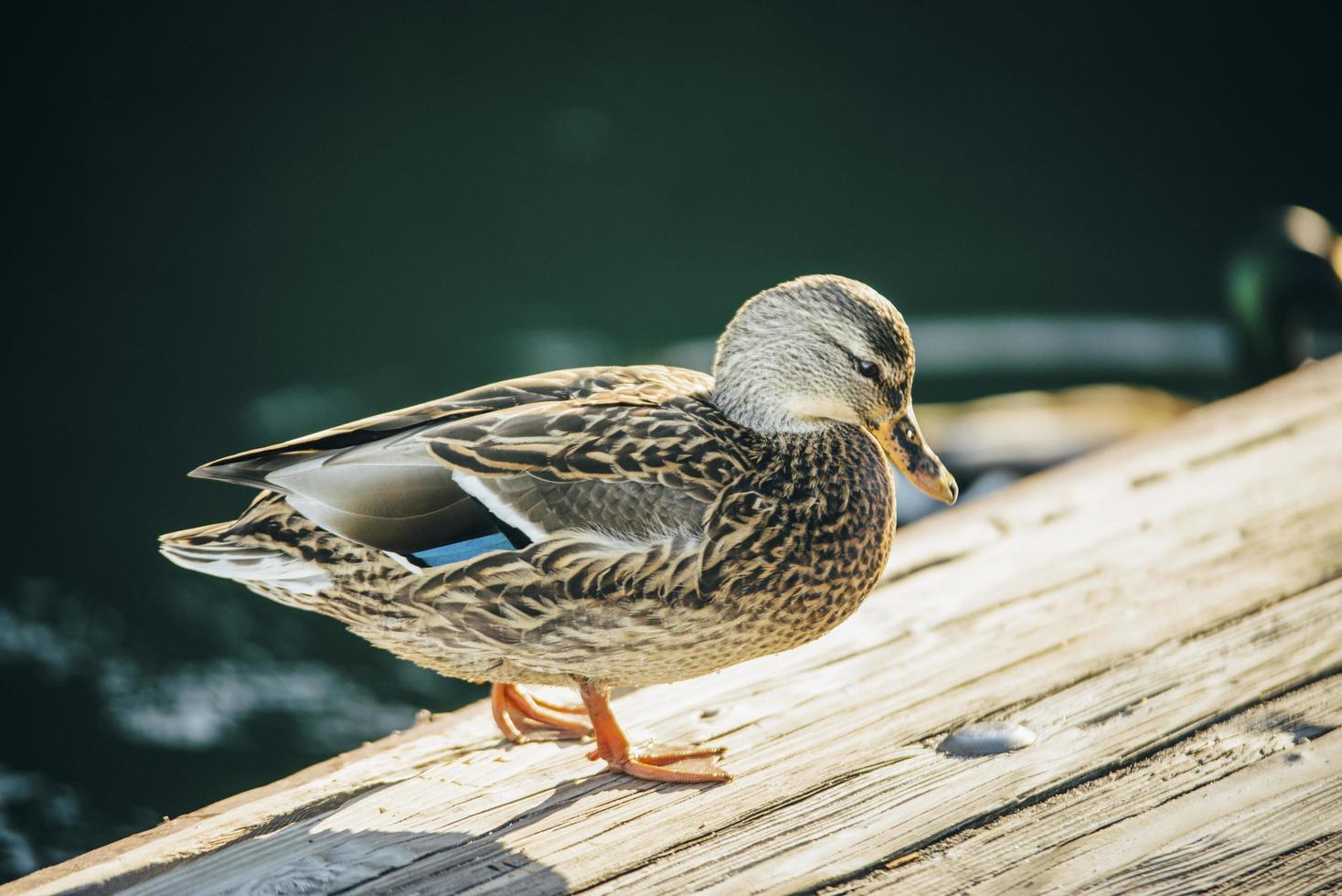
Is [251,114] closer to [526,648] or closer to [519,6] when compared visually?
[519,6]

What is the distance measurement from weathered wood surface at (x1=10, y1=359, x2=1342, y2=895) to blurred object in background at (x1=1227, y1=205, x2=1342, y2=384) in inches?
89.3

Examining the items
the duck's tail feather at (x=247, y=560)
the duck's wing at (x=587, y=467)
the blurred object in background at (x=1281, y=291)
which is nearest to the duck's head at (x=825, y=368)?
the duck's wing at (x=587, y=467)

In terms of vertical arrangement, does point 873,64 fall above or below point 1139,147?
above

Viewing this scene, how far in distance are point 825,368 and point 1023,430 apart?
9.89 feet

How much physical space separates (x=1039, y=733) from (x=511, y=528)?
1042 millimetres

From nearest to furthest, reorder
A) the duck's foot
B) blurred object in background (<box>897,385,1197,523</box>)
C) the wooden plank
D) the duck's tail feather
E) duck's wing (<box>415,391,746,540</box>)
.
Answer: the wooden plank
duck's wing (<box>415,391,746,540</box>)
the duck's tail feather
the duck's foot
blurred object in background (<box>897,385,1197,523</box>)

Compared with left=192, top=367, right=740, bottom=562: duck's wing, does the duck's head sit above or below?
above

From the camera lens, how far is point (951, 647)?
277 centimetres

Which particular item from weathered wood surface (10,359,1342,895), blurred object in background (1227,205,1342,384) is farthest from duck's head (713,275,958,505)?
blurred object in background (1227,205,1342,384)

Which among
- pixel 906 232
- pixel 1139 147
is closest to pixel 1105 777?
pixel 906 232

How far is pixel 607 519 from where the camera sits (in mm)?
2322

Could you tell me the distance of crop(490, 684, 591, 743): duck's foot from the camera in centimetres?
259

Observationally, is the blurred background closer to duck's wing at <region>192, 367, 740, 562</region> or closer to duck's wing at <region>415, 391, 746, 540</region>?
duck's wing at <region>192, 367, 740, 562</region>

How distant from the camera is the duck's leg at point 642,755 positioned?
2.36 meters
